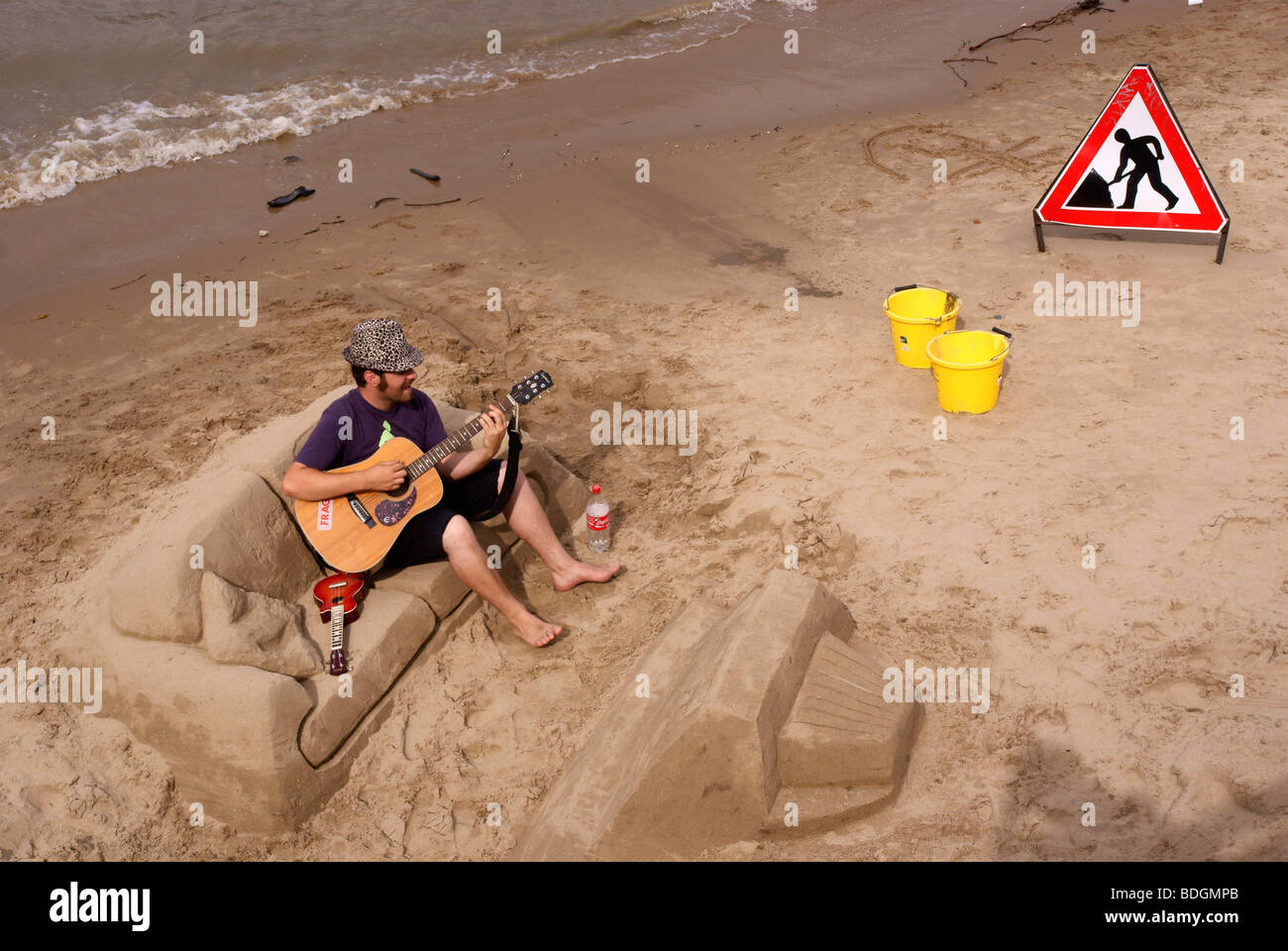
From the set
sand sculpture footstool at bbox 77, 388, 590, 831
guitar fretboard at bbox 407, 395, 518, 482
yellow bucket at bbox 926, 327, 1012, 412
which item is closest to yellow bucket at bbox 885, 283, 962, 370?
yellow bucket at bbox 926, 327, 1012, 412

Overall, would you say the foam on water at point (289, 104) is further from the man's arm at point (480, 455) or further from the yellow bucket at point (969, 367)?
the yellow bucket at point (969, 367)

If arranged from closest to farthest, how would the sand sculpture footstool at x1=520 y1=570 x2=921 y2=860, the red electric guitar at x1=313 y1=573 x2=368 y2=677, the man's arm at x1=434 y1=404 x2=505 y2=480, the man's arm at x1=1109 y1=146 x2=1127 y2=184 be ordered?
the sand sculpture footstool at x1=520 y1=570 x2=921 y2=860, the red electric guitar at x1=313 y1=573 x2=368 y2=677, the man's arm at x1=434 y1=404 x2=505 y2=480, the man's arm at x1=1109 y1=146 x2=1127 y2=184

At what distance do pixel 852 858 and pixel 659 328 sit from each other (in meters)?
3.98

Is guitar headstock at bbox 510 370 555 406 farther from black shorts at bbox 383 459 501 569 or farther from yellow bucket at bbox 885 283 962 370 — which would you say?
yellow bucket at bbox 885 283 962 370

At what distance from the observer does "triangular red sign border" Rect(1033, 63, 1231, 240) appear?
256 inches

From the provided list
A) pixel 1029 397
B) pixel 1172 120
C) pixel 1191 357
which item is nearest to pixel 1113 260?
pixel 1172 120

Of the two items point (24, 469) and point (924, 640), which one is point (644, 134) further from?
point (924, 640)

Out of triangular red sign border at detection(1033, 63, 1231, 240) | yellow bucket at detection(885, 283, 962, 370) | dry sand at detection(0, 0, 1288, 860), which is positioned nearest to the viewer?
dry sand at detection(0, 0, 1288, 860)

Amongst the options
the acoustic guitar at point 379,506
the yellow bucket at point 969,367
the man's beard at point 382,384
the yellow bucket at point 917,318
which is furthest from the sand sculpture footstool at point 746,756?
the yellow bucket at point 917,318

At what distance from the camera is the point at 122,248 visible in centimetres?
815

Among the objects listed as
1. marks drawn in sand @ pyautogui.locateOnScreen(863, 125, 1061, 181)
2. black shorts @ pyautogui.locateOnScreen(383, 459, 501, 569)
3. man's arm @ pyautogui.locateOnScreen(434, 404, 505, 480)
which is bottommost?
black shorts @ pyautogui.locateOnScreen(383, 459, 501, 569)

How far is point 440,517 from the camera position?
4.50 metres

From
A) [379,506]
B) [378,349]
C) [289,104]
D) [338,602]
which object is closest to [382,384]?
[378,349]

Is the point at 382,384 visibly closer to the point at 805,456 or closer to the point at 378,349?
the point at 378,349
